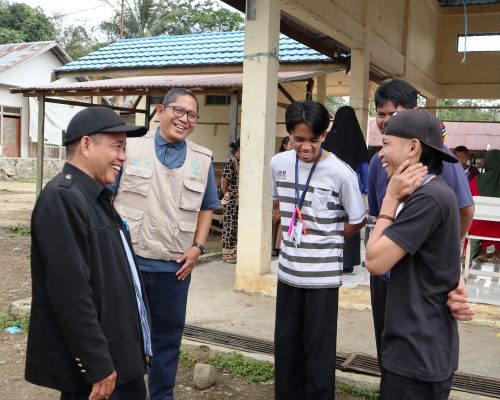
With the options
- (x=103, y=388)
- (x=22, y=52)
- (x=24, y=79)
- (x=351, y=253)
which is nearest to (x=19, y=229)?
(x=351, y=253)

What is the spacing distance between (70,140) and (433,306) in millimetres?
1468

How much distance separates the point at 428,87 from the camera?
12062 mm

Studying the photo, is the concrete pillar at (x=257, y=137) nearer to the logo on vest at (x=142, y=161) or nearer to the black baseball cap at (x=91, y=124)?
the logo on vest at (x=142, y=161)

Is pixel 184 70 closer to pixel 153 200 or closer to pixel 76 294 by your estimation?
pixel 153 200

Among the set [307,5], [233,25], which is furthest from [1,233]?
[233,25]


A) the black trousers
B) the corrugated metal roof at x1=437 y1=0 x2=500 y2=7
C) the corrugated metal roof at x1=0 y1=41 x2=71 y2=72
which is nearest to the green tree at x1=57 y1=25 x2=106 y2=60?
the corrugated metal roof at x1=0 y1=41 x2=71 y2=72

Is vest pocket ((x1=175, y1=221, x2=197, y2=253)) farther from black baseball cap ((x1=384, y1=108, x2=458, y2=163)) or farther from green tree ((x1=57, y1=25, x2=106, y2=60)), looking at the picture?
green tree ((x1=57, y1=25, x2=106, y2=60))

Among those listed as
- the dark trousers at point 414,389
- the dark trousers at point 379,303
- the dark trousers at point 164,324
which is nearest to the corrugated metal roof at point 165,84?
the dark trousers at point 164,324

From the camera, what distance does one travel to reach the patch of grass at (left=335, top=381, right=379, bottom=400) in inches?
143

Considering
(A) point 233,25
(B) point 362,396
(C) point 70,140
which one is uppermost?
(A) point 233,25

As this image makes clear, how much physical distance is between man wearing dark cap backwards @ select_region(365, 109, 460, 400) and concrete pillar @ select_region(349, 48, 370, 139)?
20.7ft

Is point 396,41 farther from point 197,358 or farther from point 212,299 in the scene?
point 197,358

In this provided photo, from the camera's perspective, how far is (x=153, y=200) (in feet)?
9.84

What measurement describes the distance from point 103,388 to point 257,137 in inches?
155
